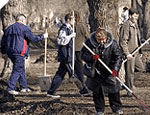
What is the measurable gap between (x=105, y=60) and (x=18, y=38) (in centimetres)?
330

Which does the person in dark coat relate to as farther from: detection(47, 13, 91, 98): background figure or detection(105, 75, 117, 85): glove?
detection(47, 13, 91, 98): background figure

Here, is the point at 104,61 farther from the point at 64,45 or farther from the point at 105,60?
the point at 64,45

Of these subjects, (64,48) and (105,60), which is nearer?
(105,60)

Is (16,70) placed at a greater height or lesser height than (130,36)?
lesser

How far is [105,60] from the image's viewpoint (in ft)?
31.2

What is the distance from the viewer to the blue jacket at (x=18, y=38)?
40.6ft

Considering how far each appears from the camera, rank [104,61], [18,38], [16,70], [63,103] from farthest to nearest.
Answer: [16,70] → [18,38] → [63,103] → [104,61]

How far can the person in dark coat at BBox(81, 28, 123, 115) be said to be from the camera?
935cm

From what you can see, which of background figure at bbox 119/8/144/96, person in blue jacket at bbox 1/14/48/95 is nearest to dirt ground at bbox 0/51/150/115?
person in blue jacket at bbox 1/14/48/95

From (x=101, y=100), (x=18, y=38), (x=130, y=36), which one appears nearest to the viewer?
(x=101, y=100)

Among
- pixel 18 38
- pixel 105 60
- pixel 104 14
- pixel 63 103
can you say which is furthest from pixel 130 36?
pixel 105 60

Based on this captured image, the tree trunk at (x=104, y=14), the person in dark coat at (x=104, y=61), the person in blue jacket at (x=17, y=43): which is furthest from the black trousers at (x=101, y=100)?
the tree trunk at (x=104, y=14)

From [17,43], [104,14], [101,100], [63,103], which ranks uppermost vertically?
[104,14]

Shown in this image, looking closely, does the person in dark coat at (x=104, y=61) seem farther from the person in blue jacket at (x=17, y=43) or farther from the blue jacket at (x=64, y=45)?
the person in blue jacket at (x=17, y=43)
